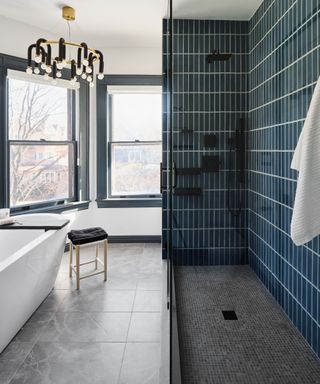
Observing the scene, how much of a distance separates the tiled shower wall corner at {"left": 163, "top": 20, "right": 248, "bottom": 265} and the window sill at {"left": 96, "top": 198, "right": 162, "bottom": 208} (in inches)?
63.2

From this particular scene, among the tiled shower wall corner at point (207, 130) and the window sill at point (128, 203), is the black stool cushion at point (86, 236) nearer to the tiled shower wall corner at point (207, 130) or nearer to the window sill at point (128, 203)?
the tiled shower wall corner at point (207, 130)

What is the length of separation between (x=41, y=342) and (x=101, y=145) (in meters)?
2.76

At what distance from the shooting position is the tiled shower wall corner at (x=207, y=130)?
2697 mm

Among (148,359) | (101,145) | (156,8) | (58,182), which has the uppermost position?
(156,8)

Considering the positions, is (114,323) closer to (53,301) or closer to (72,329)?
(72,329)

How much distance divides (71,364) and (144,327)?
600 millimetres

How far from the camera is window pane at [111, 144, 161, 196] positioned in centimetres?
452

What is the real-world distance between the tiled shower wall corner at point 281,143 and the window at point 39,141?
2.50m

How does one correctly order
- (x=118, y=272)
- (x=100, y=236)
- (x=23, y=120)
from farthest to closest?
(x=23, y=120) < (x=118, y=272) < (x=100, y=236)

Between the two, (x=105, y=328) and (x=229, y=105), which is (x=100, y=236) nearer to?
(x=105, y=328)

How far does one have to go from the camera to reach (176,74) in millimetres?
2828

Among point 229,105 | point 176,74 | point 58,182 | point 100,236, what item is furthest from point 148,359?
point 58,182

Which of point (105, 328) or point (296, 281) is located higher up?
point (296, 281)

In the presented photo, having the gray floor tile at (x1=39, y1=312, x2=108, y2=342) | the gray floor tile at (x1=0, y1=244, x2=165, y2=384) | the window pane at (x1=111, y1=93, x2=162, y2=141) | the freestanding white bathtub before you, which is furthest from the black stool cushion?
the window pane at (x1=111, y1=93, x2=162, y2=141)
